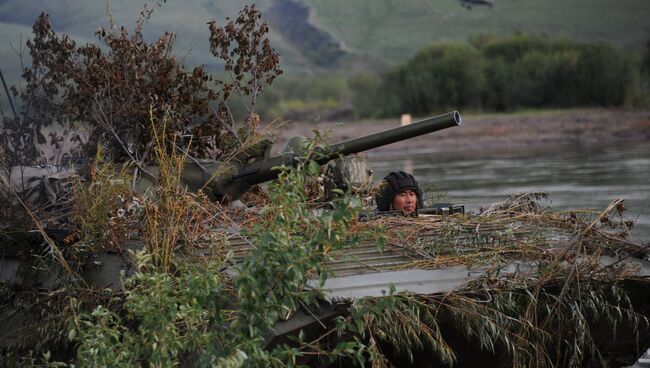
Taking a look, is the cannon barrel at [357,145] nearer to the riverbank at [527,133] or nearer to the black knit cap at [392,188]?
the black knit cap at [392,188]

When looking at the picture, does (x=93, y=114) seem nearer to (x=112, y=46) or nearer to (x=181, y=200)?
(x=112, y=46)

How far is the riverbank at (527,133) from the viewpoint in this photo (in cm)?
3488

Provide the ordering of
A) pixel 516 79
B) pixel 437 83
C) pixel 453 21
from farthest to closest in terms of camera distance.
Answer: pixel 453 21 → pixel 437 83 → pixel 516 79

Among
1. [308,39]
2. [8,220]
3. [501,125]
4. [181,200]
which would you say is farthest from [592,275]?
[308,39]

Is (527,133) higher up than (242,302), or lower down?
higher up

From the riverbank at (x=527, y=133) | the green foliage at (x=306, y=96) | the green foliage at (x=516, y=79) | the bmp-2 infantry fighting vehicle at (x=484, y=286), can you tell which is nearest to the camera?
the bmp-2 infantry fighting vehicle at (x=484, y=286)

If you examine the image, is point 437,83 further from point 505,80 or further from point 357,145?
point 357,145

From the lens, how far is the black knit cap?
9.66 metres

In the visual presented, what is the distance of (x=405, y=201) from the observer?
9695mm

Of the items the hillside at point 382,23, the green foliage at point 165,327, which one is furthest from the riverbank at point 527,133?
the green foliage at point 165,327

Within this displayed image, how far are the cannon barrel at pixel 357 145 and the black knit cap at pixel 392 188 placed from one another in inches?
9.9

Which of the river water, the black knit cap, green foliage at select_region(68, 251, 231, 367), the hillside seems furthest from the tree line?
green foliage at select_region(68, 251, 231, 367)

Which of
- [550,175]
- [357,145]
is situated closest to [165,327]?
[357,145]

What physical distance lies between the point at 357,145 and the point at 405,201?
51cm
